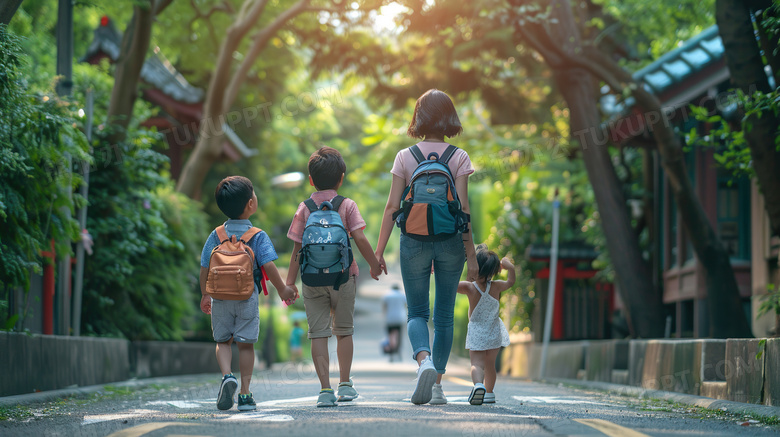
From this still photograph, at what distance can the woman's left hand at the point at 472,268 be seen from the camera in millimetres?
6831

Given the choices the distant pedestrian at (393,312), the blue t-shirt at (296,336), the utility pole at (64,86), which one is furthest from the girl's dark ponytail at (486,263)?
the blue t-shirt at (296,336)

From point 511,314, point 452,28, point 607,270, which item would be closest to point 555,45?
point 452,28

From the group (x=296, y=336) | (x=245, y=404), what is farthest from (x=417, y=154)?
(x=296, y=336)

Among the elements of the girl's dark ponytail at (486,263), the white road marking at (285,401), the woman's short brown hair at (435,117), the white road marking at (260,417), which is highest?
the woman's short brown hair at (435,117)

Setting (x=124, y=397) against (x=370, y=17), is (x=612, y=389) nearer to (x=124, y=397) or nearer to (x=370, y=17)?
(x=124, y=397)

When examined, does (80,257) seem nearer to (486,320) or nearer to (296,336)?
(486,320)

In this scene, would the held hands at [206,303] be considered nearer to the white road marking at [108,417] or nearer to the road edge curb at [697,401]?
the white road marking at [108,417]

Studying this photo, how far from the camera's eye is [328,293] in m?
6.66

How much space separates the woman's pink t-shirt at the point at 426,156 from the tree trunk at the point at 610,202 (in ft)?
24.5

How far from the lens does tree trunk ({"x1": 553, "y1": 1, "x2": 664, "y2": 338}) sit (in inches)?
550

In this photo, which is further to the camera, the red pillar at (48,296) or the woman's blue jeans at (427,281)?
the red pillar at (48,296)

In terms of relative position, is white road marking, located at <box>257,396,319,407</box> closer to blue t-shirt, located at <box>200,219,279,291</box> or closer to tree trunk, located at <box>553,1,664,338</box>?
blue t-shirt, located at <box>200,219,279,291</box>

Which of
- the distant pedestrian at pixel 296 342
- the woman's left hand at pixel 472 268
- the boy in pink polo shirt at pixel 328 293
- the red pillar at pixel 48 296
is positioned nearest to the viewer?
the boy in pink polo shirt at pixel 328 293

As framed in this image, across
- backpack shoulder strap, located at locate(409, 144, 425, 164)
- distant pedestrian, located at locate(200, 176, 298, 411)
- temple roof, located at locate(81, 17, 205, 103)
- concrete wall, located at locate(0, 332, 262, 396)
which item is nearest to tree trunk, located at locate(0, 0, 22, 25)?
concrete wall, located at locate(0, 332, 262, 396)
